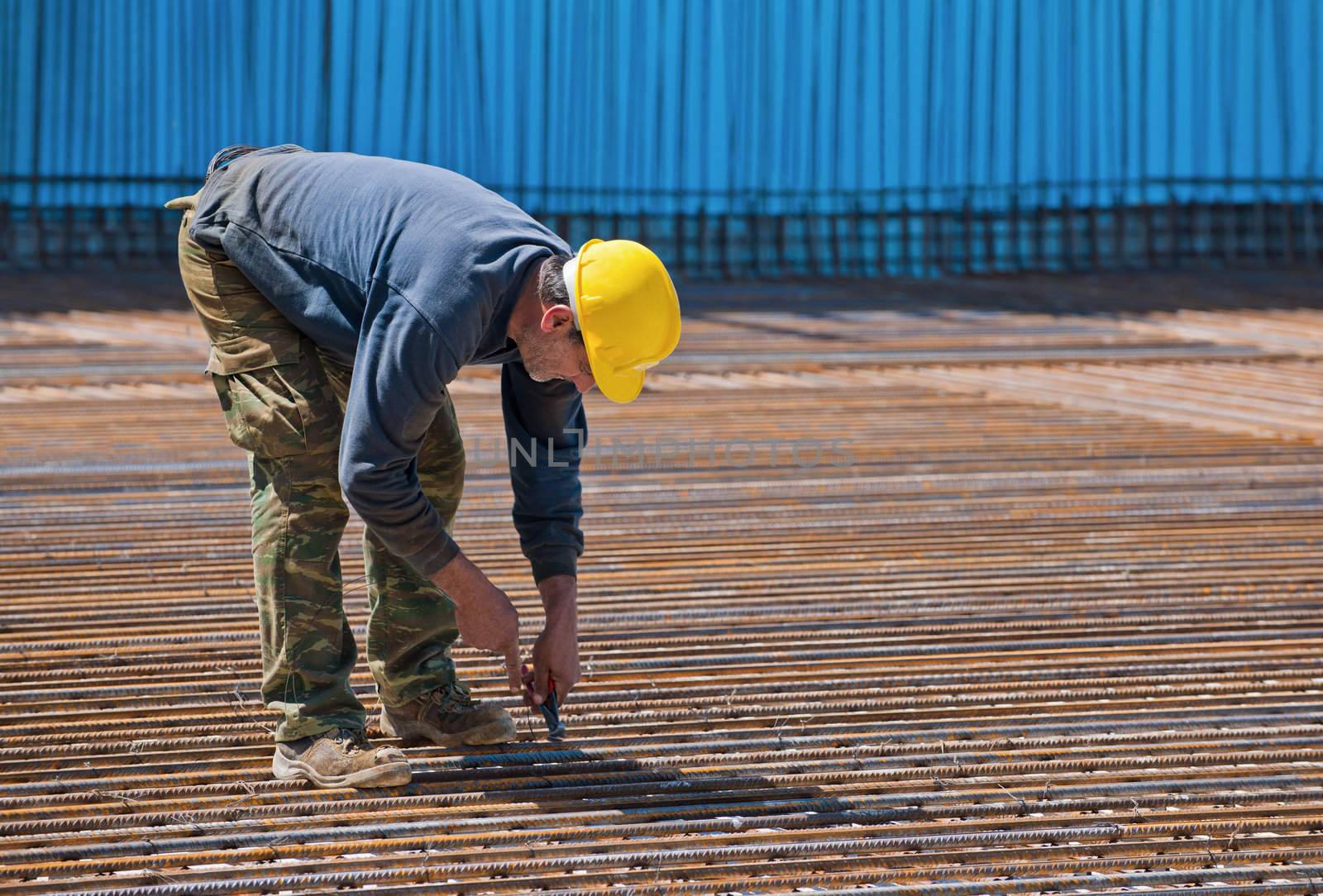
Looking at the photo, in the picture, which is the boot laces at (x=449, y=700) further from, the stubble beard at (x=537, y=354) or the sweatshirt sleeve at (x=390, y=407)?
the stubble beard at (x=537, y=354)

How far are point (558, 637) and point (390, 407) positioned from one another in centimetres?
41

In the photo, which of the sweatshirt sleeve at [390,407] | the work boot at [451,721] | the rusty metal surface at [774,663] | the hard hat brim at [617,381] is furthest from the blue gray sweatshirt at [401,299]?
the rusty metal surface at [774,663]

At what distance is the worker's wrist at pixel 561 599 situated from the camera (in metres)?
1.83

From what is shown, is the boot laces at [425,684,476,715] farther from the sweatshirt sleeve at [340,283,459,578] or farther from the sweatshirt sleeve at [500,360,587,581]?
the sweatshirt sleeve at [340,283,459,578]

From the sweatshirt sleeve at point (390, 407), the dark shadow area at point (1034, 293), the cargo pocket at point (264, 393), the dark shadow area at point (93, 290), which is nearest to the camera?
the sweatshirt sleeve at point (390, 407)

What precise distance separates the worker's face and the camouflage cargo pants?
28 cm

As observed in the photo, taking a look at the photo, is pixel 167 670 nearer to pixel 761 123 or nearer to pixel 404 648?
pixel 404 648

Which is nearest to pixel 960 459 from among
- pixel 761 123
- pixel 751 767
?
pixel 751 767

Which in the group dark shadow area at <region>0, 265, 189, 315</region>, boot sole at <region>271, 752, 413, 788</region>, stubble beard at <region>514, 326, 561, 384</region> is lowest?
boot sole at <region>271, 752, 413, 788</region>

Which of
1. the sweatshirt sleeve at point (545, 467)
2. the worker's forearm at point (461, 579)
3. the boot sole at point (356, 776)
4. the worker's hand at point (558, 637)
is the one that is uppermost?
the sweatshirt sleeve at point (545, 467)

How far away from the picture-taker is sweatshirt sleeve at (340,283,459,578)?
1582mm

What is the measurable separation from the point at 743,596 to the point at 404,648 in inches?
31.3

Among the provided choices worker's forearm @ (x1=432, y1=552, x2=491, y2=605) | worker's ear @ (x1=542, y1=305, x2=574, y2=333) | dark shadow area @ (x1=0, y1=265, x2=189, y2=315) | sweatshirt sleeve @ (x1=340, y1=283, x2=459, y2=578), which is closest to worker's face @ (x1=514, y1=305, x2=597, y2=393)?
worker's ear @ (x1=542, y1=305, x2=574, y2=333)

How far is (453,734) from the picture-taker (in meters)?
1.97
